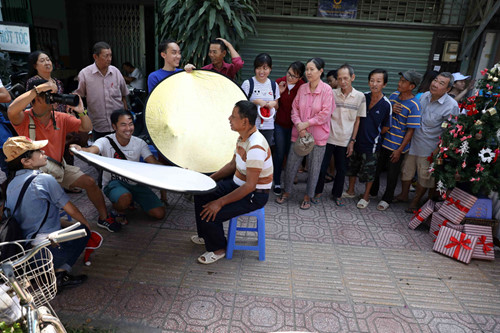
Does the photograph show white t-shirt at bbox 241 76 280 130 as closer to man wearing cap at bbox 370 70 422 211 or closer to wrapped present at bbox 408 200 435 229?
man wearing cap at bbox 370 70 422 211

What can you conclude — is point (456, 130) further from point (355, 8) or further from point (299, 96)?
point (355, 8)

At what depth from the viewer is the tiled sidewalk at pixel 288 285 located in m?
2.46

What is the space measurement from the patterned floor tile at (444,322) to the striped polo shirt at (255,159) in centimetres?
158

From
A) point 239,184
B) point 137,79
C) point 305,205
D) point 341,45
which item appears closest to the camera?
point 239,184

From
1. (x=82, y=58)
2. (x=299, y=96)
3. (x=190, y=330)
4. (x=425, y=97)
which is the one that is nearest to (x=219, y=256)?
(x=190, y=330)

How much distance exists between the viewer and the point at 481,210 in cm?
352

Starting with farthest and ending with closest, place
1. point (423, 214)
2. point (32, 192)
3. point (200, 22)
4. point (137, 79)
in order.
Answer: point (137, 79) < point (200, 22) < point (423, 214) < point (32, 192)

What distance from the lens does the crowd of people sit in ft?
9.46

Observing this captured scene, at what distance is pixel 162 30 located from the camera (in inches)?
212

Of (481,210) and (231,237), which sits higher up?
(481,210)

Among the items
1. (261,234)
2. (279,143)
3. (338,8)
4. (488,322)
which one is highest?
(338,8)

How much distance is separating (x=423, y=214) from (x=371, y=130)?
46.3 inches

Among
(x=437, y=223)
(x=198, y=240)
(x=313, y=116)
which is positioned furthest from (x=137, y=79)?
(x=437, y=223)

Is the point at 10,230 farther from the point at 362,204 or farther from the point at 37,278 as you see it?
the point at 362,204
